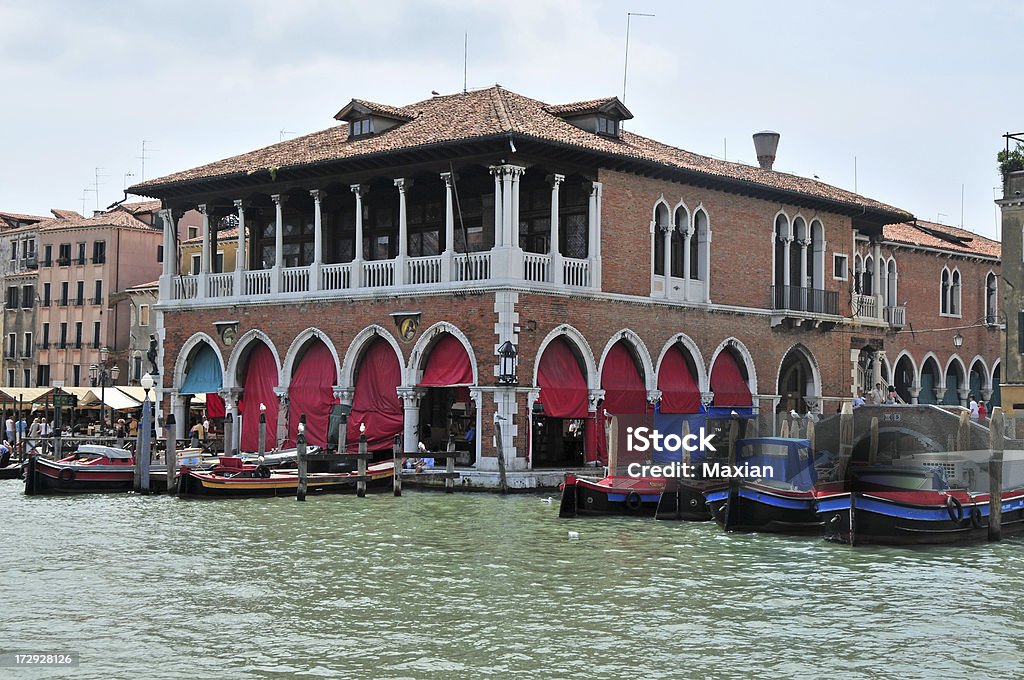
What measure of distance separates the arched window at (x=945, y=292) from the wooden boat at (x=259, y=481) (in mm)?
22471

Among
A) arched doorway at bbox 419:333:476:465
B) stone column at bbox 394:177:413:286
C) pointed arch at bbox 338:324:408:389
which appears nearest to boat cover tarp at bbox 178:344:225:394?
pointed arch at bbox 338:324:408:389

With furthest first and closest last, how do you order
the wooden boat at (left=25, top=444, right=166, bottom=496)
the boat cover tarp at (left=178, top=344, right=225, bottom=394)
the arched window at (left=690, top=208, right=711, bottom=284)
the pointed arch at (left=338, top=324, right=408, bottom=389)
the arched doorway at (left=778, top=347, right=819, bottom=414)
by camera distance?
the arched doorway at (left=778, top=347, right=819, bottom=414) → the boat cover tarp at (left=178, top=344, right=225, bottom=394) → the arched window at (left=690, top=208, right=711, bottom=284) → the pointed arch at (left=338, top=324, right=408, bottom=389) → the wooden boat at (left=25, top=444, right=166, bottom=496)

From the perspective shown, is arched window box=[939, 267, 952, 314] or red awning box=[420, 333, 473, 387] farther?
arched window box=[939, 267, 952, 314]

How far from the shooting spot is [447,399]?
29.2 m

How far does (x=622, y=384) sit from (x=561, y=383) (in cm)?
174

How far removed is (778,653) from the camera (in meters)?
11.5

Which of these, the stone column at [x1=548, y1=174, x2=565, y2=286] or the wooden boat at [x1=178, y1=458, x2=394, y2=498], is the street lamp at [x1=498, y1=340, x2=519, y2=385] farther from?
the wooden boat at [x1=178, y1=458, x2=394, y2=498]

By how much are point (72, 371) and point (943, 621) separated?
41.7 m

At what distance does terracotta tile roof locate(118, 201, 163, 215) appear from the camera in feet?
165

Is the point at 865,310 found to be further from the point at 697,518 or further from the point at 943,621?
the point at 943,621

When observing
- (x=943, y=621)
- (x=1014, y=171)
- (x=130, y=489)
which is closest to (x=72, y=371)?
(x=130, y=489)

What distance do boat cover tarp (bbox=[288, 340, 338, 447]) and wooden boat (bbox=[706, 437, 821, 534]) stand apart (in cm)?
1061

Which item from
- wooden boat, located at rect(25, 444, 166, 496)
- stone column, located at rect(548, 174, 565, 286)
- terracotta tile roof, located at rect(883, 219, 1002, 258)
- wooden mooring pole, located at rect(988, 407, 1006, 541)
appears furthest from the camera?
terracotta tile roof, located at rect(883, 219, 1002, 258)

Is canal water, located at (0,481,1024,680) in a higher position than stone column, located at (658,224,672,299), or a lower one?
lower
